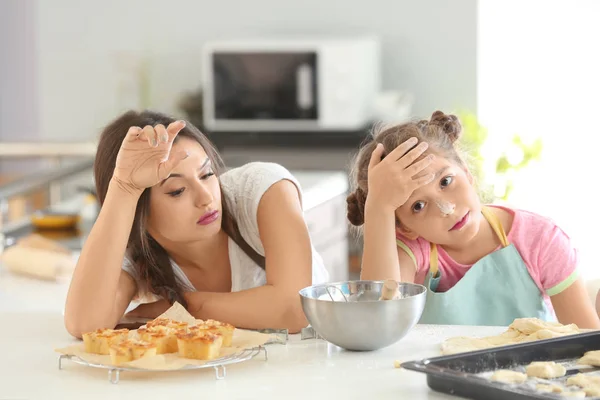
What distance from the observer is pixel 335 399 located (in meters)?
1.18

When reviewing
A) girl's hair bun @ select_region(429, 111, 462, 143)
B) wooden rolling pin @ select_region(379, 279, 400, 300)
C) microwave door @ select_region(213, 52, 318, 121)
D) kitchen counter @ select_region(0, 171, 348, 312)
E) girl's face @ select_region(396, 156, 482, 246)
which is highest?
microwave door @ select_region(213, 52, 318, 121)

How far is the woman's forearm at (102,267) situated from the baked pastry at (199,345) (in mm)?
326

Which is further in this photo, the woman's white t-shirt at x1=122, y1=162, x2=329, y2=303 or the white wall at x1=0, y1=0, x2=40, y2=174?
the white wall at x1=0, y1=0, x2=40, y2=174

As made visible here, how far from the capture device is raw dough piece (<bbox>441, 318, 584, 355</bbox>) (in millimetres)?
1358

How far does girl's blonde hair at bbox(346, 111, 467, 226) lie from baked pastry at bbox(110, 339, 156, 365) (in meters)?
0.63

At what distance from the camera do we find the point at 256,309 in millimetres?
1667

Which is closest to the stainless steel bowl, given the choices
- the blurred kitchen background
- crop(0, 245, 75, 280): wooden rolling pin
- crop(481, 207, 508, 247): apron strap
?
crop(481, 207, 508, 247): apron strap

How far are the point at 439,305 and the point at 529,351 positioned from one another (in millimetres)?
529

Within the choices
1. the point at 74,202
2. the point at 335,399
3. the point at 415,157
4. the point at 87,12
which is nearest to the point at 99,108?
the point at 87,12

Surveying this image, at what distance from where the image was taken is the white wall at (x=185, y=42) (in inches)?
190

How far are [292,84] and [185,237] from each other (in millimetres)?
3022

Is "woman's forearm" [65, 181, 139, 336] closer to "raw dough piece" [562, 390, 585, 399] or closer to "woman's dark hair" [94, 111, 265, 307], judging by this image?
"woman's dark hair" [94, 111, 265, 307]

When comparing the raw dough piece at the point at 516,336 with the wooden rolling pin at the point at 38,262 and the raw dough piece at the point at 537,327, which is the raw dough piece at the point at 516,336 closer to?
the raw dough piece at the point at 537,327

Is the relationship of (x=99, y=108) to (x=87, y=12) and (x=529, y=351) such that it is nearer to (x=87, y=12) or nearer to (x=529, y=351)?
(x=87, y=12)
